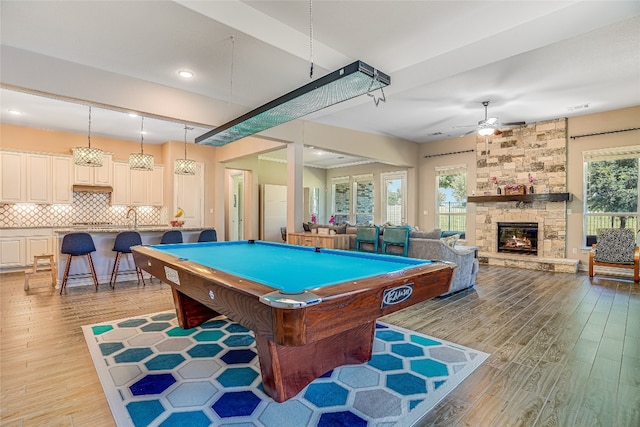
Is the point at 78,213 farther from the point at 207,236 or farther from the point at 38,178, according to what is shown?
the point at 207,236

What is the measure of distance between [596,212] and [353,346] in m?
6.83

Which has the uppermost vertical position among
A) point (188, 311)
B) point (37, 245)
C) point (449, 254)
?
point (449, 254)

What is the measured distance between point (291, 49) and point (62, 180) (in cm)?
612

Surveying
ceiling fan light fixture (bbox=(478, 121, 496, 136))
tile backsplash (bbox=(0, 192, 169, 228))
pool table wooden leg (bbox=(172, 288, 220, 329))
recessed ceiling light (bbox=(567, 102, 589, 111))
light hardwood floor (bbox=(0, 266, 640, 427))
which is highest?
recessed ceiling light (bbox=(567, 102, 589, 111))

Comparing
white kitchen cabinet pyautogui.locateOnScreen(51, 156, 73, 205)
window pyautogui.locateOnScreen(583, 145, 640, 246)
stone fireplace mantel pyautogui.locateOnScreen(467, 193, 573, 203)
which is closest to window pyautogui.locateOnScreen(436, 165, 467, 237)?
stone fireplace mantel pyautogui.locateOnScreen(467, 193, 573, 203)

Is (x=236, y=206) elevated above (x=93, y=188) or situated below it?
below

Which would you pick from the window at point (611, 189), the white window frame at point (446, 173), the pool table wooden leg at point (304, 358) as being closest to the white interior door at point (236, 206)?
the white window frame at point (446, 173)

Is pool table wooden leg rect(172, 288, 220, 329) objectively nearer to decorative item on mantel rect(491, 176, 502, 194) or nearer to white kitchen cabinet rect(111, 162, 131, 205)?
white kitchen cabinet rect(111, 162, 131, 205)

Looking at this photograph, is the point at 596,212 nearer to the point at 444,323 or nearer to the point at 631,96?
the point at 631,96

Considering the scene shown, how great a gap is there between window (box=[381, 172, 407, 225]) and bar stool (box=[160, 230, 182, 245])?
6.53 meters

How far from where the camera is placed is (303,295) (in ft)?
4.69

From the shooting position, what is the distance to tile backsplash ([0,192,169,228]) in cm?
656

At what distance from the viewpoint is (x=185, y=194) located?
7957 millimetres

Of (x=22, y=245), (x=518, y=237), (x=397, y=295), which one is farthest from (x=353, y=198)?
(x=397, y=295)
